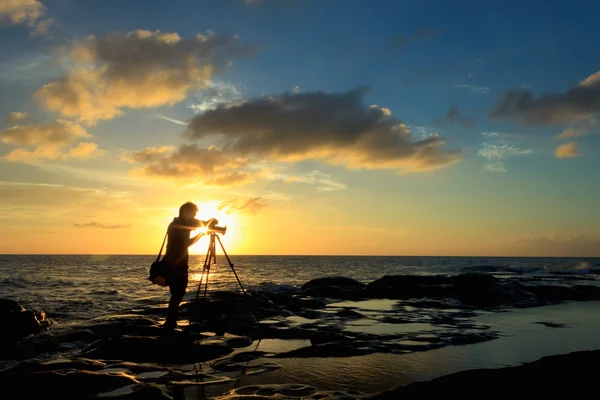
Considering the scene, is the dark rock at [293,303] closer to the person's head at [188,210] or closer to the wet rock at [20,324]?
the wet rock at [20,324]

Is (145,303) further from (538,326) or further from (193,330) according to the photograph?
(538,326)

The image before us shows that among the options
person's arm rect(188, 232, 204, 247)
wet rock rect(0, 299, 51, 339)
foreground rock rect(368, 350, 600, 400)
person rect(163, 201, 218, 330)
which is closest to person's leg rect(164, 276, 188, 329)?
person rect(163, 201, 218, 330)

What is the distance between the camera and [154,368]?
26.0 feet

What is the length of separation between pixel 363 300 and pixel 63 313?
15194mm

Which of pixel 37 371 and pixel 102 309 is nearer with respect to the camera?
pixel 37 371

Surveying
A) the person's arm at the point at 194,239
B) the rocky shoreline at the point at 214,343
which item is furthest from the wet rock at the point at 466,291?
the person's arm at the point at 194,239

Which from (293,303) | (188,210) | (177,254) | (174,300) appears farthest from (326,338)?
(293,303)

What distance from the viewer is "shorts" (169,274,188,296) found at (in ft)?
32.5

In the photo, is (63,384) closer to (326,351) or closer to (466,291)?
(326,351)

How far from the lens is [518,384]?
17.3 ft

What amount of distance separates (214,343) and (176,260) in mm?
2156

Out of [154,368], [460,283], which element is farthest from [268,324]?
[460,283]

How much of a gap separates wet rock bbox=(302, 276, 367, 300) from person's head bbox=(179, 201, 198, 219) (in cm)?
1674

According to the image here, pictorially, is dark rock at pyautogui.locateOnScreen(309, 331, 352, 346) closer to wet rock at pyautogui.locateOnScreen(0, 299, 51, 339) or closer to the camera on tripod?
the camera on tripod
